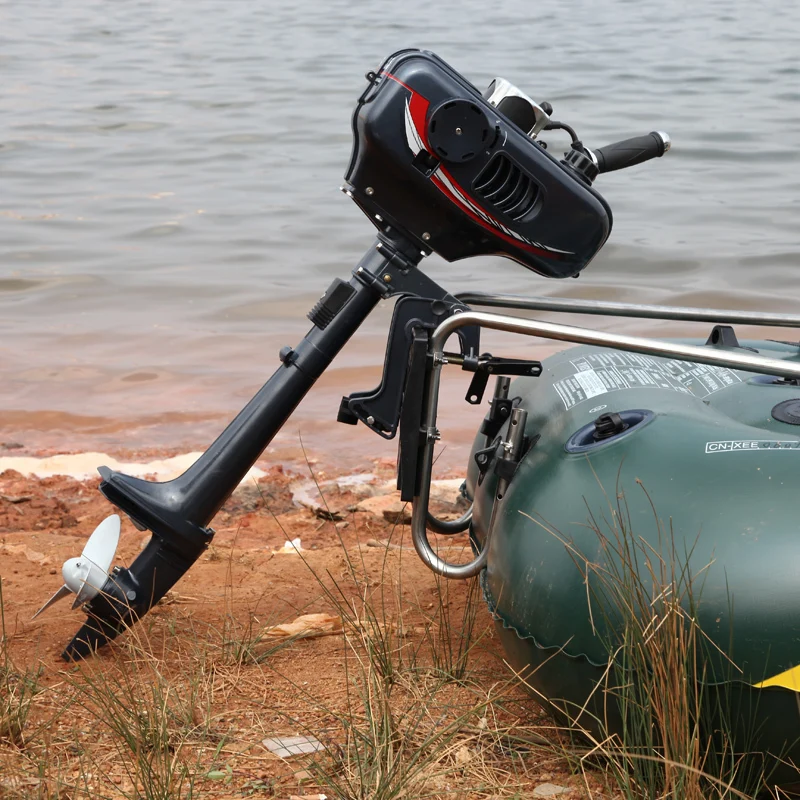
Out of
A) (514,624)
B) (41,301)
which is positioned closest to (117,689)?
(514,624)

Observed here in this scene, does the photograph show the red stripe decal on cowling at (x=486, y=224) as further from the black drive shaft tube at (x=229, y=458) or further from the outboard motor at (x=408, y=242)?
the black drive shaft tube at (x=229, y=458)

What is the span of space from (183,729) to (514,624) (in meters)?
0.67

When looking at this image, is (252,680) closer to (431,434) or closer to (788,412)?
(431,434)

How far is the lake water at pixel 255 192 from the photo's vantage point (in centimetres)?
623

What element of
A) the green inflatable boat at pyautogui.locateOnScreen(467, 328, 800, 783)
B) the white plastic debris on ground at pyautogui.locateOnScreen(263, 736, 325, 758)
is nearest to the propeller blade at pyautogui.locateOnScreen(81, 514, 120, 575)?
the white plastic debris on ground at pyautogui.locateOnScreen(263, 736, 325, 758)

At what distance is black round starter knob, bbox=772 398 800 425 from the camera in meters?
2.40

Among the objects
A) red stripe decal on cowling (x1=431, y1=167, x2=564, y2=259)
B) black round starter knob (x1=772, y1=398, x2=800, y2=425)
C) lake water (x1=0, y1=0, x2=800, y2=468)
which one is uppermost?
red stripe decal on cowling (x1=431, y1=167, x2=564, y2=259)

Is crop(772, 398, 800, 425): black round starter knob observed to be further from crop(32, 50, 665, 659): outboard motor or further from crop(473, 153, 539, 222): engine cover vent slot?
crop(473, 153, 539, 222): engine cover vent slot

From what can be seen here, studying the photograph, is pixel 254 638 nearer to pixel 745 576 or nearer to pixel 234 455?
pixel 234 455

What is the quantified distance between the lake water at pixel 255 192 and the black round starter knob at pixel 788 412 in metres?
2.97

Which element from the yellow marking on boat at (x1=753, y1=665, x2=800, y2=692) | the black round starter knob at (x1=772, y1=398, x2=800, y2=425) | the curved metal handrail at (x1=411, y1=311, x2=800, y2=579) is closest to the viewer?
the yellow marking on boat at (x1=753, y1=665, x2=800, y2=692)

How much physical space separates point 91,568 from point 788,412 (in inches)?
60.7

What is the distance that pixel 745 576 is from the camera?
6.37 feet

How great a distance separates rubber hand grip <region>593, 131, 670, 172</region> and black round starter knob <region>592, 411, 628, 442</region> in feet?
1.78
